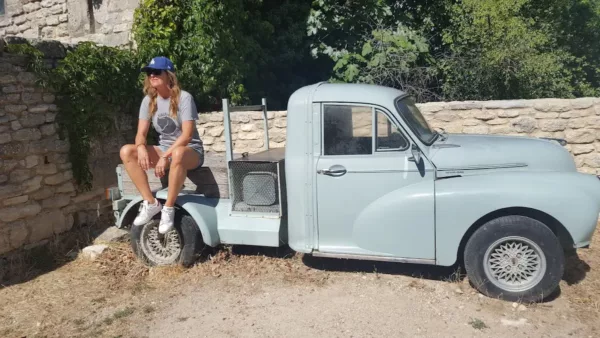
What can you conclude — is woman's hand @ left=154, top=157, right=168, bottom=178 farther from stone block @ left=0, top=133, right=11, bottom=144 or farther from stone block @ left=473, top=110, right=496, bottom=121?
stone block @ left=473, top=110, right=496, bottom=121

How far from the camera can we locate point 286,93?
30.4ft

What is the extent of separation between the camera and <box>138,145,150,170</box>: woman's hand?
14.9 feet

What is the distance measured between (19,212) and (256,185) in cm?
284

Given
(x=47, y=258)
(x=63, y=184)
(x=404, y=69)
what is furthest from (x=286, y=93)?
(x=47, y=258)

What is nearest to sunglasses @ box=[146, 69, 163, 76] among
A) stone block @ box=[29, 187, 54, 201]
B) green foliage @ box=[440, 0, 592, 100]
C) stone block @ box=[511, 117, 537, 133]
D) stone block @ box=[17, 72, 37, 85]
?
stone block @ box=[17, 72, 37, 85]

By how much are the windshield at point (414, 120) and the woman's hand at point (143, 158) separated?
2.40 m

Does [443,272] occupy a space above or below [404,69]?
below

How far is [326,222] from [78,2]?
6.34 m

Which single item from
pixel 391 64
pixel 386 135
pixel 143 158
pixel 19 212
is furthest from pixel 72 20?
pixel 386 135

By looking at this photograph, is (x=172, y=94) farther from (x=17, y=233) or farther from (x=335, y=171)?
(x=17, y=233)

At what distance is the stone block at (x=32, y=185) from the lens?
212 inches

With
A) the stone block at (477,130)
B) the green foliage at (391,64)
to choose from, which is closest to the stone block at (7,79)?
the green foliage at (391,64)

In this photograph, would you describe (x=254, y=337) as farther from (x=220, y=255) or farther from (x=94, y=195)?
(x=94, y=195)

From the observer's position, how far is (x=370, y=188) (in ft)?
13.3
